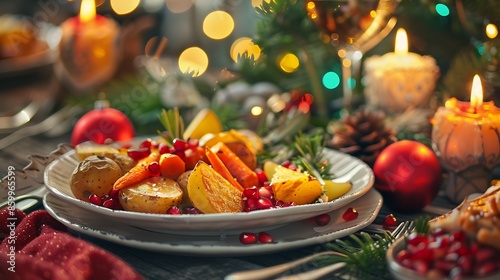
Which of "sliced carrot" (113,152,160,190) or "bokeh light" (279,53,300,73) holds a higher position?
"sliced carrot" (113,152,160,190)

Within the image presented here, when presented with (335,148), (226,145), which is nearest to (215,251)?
(226,145)

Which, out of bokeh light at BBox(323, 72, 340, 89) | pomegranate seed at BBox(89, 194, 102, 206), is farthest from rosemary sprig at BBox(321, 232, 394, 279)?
bokeh light at BBox(323, 72, 340, 89)

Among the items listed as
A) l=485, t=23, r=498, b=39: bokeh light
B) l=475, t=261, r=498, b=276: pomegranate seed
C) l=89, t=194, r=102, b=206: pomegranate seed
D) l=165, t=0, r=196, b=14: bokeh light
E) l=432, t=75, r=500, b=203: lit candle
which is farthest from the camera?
l=165, t=0, r=196, b=14: bokeh light

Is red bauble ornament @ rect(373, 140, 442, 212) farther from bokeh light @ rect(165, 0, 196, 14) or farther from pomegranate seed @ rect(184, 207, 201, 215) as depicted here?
bokeh light @ rect(165, 0, 196, 14)

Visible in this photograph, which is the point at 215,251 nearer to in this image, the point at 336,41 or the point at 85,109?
the point at 336,41

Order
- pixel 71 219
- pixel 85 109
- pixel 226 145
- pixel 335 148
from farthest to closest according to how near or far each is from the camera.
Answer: pixel 85 109 < pixel 335 148 < pixel 226 145 < pixel 71 219

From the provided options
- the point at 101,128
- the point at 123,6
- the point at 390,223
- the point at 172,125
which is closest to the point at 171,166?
the point at 172,125
